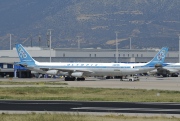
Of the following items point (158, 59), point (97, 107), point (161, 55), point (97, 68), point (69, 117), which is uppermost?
point (161, 55)

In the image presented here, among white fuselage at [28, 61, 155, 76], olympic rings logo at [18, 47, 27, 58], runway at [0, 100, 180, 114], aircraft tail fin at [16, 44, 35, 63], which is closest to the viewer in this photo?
runway at [0, 100, 180, 114]

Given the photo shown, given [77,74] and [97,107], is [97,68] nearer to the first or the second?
[77,74]

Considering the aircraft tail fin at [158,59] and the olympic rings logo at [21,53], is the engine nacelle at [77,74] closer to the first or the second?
the olympic rings logo at [21,53]

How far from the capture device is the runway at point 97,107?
1836 inches

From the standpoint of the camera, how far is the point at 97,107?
49.3 m

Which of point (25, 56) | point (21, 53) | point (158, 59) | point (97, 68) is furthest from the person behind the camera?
point (158, 59)

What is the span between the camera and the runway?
153 feet

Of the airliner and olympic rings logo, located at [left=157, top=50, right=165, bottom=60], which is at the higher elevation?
olympic rings logo, located at [left=157, top=50, right=165, bottom=60]

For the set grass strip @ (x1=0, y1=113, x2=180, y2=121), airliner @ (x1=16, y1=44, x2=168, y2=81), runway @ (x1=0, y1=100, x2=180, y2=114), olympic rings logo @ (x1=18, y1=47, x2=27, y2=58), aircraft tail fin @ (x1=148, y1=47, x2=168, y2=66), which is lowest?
grass strip @ (x1=0, y1=113, x2=180, y2=121)

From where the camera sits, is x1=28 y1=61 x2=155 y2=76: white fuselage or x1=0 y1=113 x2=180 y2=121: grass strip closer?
x1=0 y1=113 x2=180 y2=121: grass strip

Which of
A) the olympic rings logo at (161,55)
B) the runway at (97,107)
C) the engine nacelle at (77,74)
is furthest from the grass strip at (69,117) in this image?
the olympic rings logo at (161,55)

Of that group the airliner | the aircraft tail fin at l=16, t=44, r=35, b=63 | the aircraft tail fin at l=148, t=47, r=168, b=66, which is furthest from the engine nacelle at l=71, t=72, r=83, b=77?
the aircraft tail fin at l=148, t=47, r=168, b=66

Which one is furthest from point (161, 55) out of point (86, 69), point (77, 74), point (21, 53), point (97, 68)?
point (21, 53)

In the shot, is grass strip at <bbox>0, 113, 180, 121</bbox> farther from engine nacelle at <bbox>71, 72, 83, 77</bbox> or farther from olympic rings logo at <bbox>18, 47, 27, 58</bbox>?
olympic rings logo at <bbox>18, 47, 27, 58</bbox>
